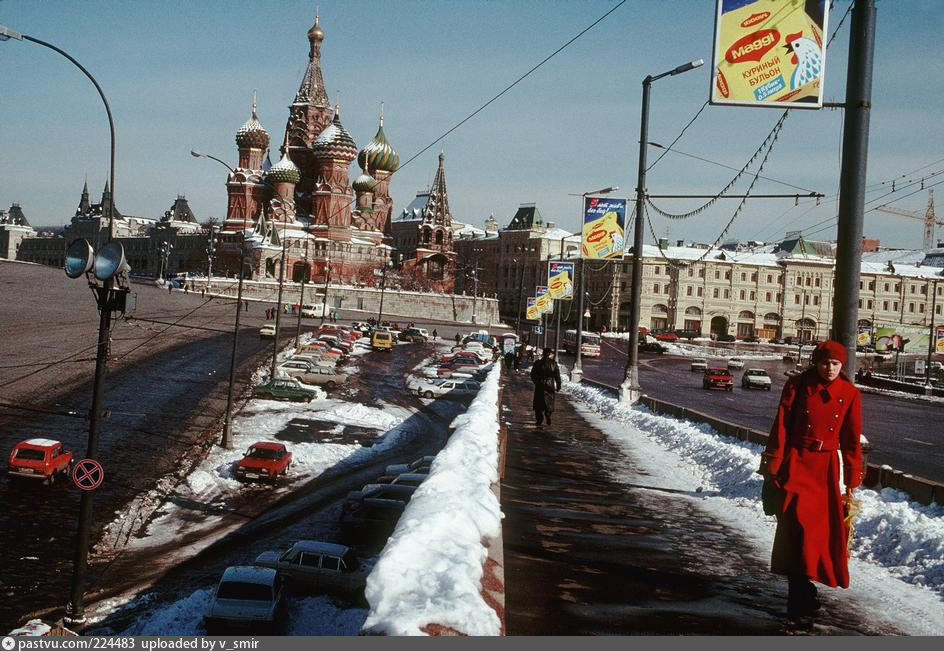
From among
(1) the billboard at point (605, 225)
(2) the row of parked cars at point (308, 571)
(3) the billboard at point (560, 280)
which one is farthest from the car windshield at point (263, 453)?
(3) the billboard at point (560, 280)

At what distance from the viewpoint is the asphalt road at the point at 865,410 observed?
2206cm

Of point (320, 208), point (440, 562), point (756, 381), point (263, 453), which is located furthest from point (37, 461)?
point (320, 208)

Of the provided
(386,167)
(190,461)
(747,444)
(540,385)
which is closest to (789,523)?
(747,444)

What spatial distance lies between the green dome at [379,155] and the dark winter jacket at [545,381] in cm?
11675

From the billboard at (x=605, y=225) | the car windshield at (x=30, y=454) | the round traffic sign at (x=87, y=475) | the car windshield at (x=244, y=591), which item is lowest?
the car windshield at (x=244, y=591)

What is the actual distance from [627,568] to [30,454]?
1986 centimetres

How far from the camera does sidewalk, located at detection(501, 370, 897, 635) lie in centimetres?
571

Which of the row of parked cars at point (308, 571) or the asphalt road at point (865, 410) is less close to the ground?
the asphalt road at point (865, 410)

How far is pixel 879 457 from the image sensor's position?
2167 cm

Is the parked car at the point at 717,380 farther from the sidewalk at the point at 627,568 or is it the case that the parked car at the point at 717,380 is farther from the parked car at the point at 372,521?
the sidewalk at the point at 627,568

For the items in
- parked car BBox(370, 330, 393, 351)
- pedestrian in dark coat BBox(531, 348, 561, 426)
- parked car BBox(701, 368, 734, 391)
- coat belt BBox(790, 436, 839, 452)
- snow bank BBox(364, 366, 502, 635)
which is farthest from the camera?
parked car BBox(370, 330, 393, 351)

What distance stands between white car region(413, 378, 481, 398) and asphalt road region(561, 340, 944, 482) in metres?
7.85

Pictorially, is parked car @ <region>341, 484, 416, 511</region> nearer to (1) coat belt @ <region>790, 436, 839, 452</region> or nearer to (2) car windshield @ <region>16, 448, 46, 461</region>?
(2) car windshield @ <region>16, 448, 46, 461</region>

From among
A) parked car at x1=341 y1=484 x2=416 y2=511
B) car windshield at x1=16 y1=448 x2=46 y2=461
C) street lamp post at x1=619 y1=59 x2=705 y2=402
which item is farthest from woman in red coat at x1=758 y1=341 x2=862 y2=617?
car windshield at x1=16 y1=448 x2=46 y2=461
